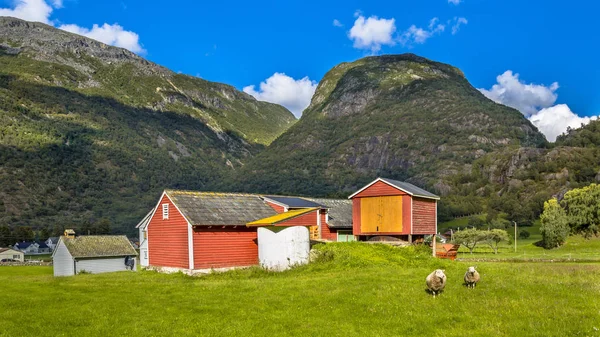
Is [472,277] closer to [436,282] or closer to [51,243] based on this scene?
[436,282]

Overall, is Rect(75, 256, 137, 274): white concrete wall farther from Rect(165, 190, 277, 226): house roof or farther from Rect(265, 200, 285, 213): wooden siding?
Rect(265, 200, 285, 213): wooden siding

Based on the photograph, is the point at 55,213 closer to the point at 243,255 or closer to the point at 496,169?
the point at 243,255

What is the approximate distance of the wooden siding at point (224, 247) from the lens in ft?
109

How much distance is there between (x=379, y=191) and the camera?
40.0m

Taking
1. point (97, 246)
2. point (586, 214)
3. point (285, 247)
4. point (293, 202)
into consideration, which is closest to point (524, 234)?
point (586, 214)

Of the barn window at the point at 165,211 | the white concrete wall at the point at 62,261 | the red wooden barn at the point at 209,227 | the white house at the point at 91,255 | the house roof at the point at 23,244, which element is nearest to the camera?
the red wooden barn at the point at 209,227

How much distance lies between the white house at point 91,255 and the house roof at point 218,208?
22.7m

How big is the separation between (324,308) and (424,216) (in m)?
26.3

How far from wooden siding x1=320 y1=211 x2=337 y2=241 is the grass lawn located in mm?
18355

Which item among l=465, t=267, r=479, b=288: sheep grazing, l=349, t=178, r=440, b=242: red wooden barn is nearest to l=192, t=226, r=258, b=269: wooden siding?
l=349, t=178, r=440, b=242: red wooden barn

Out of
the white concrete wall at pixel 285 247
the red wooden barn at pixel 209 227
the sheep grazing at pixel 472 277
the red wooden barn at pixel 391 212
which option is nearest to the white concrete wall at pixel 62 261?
the red wooden barn at pixel 209 227

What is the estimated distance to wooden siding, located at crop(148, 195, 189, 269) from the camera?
3406cm

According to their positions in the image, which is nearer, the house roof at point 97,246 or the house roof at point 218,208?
the house roof at point 218,208

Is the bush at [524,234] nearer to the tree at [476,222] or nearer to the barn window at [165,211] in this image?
the tree at [476,222]
